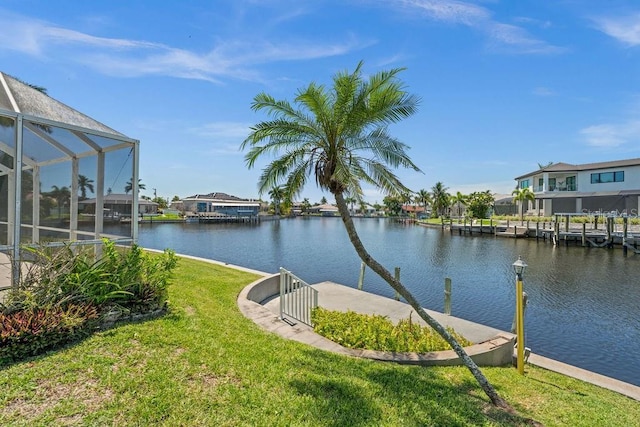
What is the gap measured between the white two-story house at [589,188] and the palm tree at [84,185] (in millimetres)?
47551

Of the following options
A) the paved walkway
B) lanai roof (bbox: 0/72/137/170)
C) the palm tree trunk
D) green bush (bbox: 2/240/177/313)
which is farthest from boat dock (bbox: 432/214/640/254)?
lanai roof (bbox: 0/72/137/170)

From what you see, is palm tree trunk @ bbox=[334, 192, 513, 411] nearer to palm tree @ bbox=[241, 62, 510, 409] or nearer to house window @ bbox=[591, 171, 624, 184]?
palm tree @ bbox=[241, 62, 510, 409]

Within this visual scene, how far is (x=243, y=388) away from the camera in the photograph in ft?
13.9

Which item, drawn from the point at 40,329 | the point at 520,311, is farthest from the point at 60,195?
the point at 520,311

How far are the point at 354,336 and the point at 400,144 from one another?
4200mm

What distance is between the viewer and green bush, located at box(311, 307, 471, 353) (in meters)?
6.89

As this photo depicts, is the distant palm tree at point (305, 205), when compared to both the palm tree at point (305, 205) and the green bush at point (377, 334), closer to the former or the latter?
the palm tree at point (305, 205)

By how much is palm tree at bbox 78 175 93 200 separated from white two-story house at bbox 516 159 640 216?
47.6 meters

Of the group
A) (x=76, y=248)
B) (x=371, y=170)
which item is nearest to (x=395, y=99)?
(x=371, y=170)

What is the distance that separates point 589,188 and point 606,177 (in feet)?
6.94

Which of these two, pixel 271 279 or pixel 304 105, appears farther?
pixel 271 279

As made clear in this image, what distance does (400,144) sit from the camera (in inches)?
278

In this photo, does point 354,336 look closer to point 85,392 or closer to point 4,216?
point 85,392

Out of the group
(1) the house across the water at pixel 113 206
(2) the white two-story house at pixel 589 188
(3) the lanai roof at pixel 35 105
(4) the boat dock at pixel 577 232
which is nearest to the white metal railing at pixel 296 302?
(1) the house across the water at pixel 113 206
